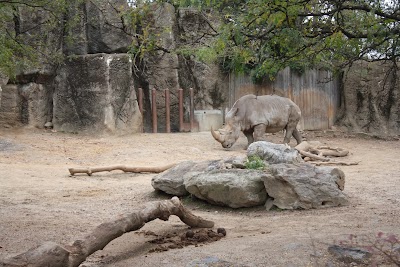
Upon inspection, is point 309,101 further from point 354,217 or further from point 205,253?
point 205,253

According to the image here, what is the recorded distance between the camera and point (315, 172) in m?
7.71

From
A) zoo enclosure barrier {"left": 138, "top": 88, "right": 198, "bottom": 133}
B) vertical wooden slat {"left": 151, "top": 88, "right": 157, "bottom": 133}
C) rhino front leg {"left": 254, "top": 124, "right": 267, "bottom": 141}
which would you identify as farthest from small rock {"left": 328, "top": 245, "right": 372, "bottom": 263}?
vertical wooden slat {"left": 151, "top": 88, "right": 157, "bottom": 133}

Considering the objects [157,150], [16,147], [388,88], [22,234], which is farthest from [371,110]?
[22,234]

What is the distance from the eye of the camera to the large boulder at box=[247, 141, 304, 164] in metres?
8.90

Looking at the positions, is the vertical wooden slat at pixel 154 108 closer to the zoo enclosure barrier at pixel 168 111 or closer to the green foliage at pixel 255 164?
the zoo enclosure barrier at pixel 168 111

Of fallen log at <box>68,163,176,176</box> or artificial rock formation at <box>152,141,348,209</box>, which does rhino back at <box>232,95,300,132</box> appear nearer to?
fallen log at <box>68,163,176,176</box>

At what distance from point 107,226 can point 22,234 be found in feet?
5.20

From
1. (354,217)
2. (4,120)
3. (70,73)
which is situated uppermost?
(70,73)

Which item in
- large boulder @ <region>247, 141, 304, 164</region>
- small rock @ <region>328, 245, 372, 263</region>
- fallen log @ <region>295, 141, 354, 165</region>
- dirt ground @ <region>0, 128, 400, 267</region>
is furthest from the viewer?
fallen log @ <region>295, 141, 354, 165</region>

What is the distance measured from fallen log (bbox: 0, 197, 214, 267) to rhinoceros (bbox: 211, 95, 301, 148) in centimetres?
949

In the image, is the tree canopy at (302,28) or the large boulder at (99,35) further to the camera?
the large boulder at (99,35)

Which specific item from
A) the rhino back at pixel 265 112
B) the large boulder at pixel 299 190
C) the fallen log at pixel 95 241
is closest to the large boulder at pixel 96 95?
the rhino back at pixel 265 112

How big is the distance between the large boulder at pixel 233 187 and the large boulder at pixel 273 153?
4.11 feet

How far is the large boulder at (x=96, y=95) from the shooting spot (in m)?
17.2
